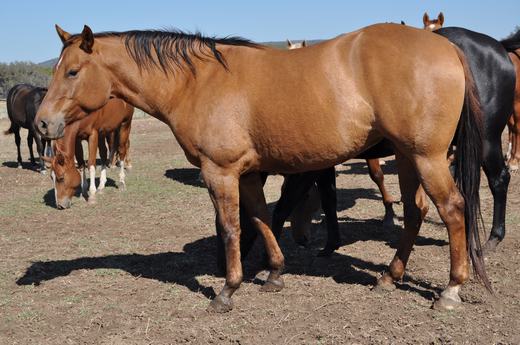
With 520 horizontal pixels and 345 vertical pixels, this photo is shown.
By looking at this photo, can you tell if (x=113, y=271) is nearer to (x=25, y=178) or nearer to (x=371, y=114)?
(x=371, y=114)

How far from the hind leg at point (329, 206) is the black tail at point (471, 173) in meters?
1.54

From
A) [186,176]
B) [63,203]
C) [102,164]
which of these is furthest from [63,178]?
[186,176]

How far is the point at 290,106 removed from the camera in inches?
154

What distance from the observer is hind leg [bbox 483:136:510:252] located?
506 cm

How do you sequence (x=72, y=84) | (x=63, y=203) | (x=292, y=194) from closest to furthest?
(x=72, y=84) → (x=292, y=194) → (x=63, y=203)

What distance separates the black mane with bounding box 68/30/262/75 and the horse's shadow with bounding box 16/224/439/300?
188 centimetres

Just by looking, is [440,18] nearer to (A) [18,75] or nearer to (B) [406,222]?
(B) [406,222]

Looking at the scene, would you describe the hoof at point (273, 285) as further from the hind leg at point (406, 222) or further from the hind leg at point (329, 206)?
the hind leg at point (329, 206)

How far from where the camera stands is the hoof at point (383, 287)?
4461 mm

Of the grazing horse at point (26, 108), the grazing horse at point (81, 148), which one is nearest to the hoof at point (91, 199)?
the grazing horse at point (81, 148)

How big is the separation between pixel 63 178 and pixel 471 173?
6178 mm

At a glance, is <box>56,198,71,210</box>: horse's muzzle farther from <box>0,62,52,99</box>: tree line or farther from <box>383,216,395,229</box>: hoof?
<box>0,62,52,99</box>: tree line

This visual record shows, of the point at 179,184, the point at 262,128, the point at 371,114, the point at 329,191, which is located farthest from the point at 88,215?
the point at 371,114

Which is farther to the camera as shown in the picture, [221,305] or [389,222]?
[389,222]
